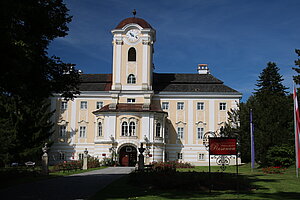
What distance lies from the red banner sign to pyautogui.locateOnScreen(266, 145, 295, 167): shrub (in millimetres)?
17177

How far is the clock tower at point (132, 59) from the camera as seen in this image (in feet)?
153

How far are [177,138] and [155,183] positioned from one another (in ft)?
101

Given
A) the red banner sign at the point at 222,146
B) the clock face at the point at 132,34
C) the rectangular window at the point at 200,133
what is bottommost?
the red banner sign at the point at 222,146

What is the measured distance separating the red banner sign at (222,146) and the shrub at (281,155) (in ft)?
56.4

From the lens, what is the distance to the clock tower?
46594 millimetres

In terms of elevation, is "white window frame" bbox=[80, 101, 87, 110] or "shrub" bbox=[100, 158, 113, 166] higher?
"white window frame" bbox=[80, 101, 87, 110]

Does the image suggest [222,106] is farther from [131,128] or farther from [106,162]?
[106,162]

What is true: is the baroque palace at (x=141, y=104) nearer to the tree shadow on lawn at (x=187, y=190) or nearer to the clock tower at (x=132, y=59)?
the clock tower at (x=132, y=59)

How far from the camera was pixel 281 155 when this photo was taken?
31234 millimetres

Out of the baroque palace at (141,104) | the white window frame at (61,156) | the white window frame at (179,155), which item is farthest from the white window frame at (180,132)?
the white window frame at (61,156)

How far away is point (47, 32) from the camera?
16.4 meters

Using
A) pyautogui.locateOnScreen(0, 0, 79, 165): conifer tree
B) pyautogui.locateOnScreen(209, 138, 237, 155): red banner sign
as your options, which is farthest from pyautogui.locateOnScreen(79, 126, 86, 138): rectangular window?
pyautogui.locateOnScreen(209, 138, 237, 155): red banner sign

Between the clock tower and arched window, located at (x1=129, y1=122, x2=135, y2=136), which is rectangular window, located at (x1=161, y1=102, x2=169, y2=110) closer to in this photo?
the clock tower

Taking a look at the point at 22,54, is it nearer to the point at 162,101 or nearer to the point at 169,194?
the point at 169,194
